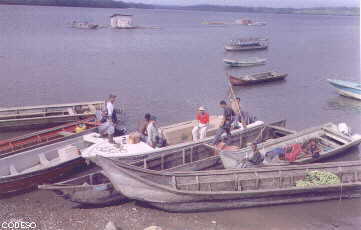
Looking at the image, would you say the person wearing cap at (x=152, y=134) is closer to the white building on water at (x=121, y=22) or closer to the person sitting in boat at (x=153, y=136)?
the person sitting in boat at (x=153, y=136)

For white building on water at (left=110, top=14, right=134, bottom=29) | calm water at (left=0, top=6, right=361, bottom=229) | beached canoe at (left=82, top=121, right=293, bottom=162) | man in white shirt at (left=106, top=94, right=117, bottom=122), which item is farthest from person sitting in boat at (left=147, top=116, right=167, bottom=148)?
white building on water at (left=110, top=14, right=134, bottom=29)

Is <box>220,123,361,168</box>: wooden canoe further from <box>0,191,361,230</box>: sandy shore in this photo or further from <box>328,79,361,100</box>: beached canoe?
<box>328,79,361,100</box>: beached canoe

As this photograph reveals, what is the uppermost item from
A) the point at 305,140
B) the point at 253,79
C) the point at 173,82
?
the point at 253,79

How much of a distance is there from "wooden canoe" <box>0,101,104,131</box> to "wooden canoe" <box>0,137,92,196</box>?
553cm

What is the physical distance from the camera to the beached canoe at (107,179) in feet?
39.4

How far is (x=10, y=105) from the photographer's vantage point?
84.1 feet

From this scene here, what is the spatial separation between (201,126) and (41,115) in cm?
1065

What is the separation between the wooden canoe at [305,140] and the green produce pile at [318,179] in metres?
1.60

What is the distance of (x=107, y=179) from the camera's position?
43.4ft

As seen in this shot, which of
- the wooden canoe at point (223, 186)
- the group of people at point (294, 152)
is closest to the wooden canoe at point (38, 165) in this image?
the wooden canoe at point (223, 186)

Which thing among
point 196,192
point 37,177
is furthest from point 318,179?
point 37,177

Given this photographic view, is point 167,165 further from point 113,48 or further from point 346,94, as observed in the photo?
point 113,48

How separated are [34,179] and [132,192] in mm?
4314

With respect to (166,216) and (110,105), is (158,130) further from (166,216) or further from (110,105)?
(166,216)
